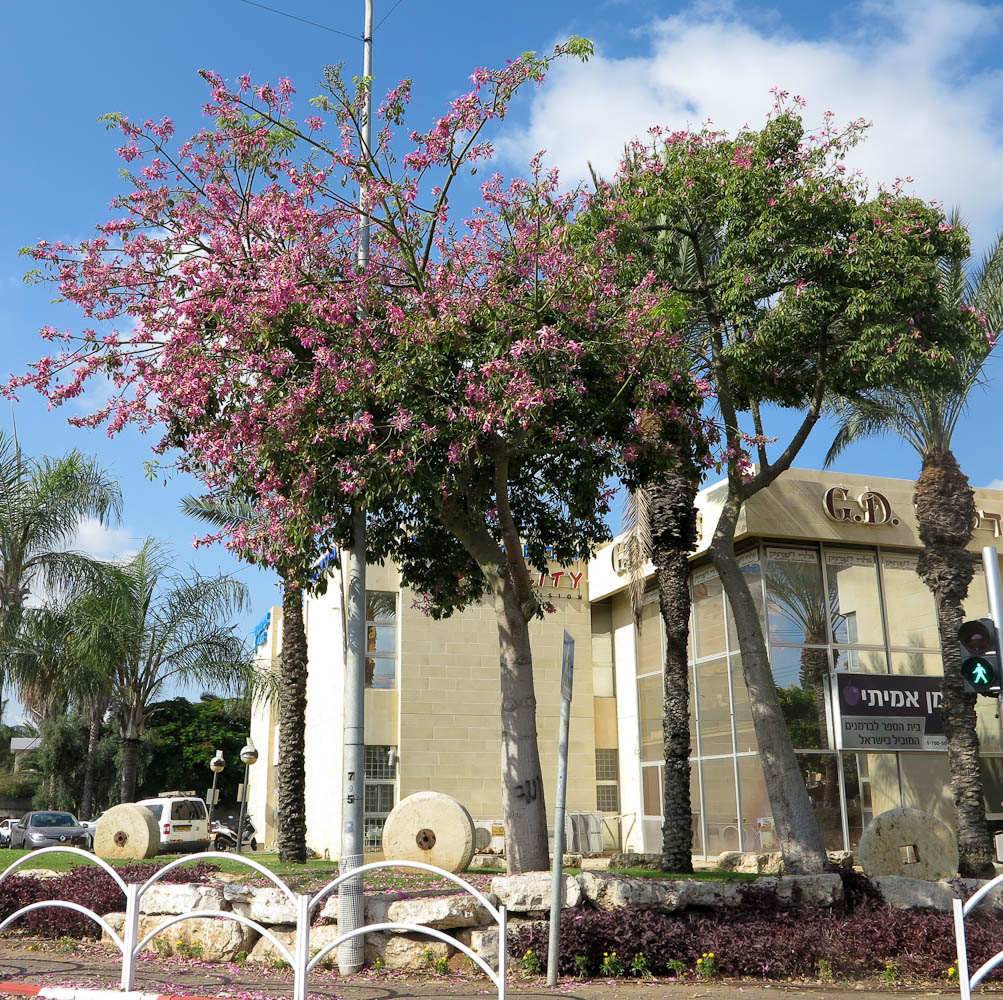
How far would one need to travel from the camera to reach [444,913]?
9.03m

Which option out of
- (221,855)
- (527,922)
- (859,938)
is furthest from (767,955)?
(221,855)

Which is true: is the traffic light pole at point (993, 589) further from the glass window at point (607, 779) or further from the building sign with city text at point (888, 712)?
the glass window at point (607, 779)

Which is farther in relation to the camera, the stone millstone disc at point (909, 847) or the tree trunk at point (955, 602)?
the tree trunk at point (955, 602)

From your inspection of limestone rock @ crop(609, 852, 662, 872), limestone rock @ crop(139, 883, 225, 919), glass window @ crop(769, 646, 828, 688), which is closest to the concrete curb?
limestone rock @ crop(139, 883, 225, 919)

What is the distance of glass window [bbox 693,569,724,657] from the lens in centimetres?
2222

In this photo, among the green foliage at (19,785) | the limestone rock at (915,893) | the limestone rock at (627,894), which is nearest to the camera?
the limestone rock at (627,894)

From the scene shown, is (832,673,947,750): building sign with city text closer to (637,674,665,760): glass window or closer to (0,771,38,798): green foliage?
(637,674,665,760): glass window

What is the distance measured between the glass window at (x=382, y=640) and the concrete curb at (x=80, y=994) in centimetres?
1568

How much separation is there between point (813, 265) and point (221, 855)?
9585 millimetres

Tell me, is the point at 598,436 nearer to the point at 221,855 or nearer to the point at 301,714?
the point at 221,855

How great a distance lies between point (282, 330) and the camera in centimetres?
1018

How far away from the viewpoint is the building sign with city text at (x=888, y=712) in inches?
791

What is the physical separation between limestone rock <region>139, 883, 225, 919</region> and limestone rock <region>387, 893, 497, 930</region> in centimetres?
190

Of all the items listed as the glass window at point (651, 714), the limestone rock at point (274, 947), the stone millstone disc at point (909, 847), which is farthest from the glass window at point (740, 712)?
the limestone rock at point (274, 947)
